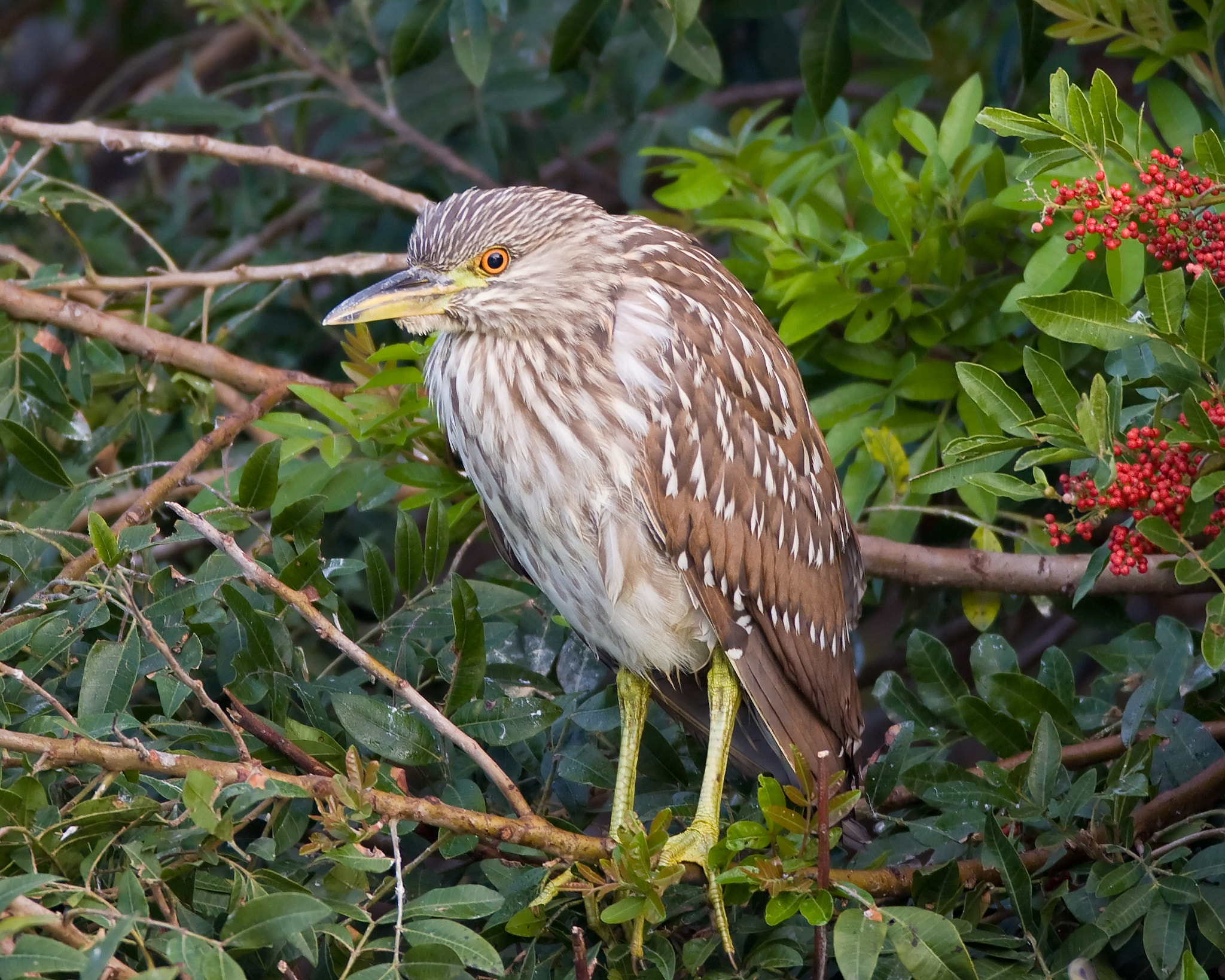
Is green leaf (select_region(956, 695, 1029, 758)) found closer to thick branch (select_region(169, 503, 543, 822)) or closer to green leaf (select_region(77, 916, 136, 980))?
thick branch (select_region(169, 503, 543, 822))

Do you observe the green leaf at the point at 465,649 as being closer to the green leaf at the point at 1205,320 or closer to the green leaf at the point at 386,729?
the green leaf at the point at 386,729

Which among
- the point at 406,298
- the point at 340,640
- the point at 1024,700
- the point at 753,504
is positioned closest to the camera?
the point at 340,640

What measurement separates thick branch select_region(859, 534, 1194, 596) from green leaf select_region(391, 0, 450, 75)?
1.86 meters

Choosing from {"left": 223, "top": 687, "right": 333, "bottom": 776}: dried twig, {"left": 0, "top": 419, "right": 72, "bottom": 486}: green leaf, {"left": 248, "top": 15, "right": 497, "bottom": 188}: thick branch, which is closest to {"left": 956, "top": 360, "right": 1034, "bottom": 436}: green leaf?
{"left": 223, "top": 687, "right": 333, "bottom": 776}: dried twig

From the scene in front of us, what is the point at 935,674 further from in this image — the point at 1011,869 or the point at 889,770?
the point at 1011,869

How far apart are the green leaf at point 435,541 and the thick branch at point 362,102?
1.67 metres

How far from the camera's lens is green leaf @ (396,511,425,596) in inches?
95.7

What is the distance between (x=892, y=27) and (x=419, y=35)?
1.34 meters

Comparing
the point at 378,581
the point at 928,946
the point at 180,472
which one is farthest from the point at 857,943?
the point at 180,472

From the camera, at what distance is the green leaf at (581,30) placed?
10.8ft

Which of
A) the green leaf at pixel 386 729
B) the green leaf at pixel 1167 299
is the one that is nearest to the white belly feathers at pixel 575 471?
the green leaf at pixel 386 729

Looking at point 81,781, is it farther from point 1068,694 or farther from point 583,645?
point 1068,694

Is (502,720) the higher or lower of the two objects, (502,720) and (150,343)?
the lower

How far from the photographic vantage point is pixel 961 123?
295cm
